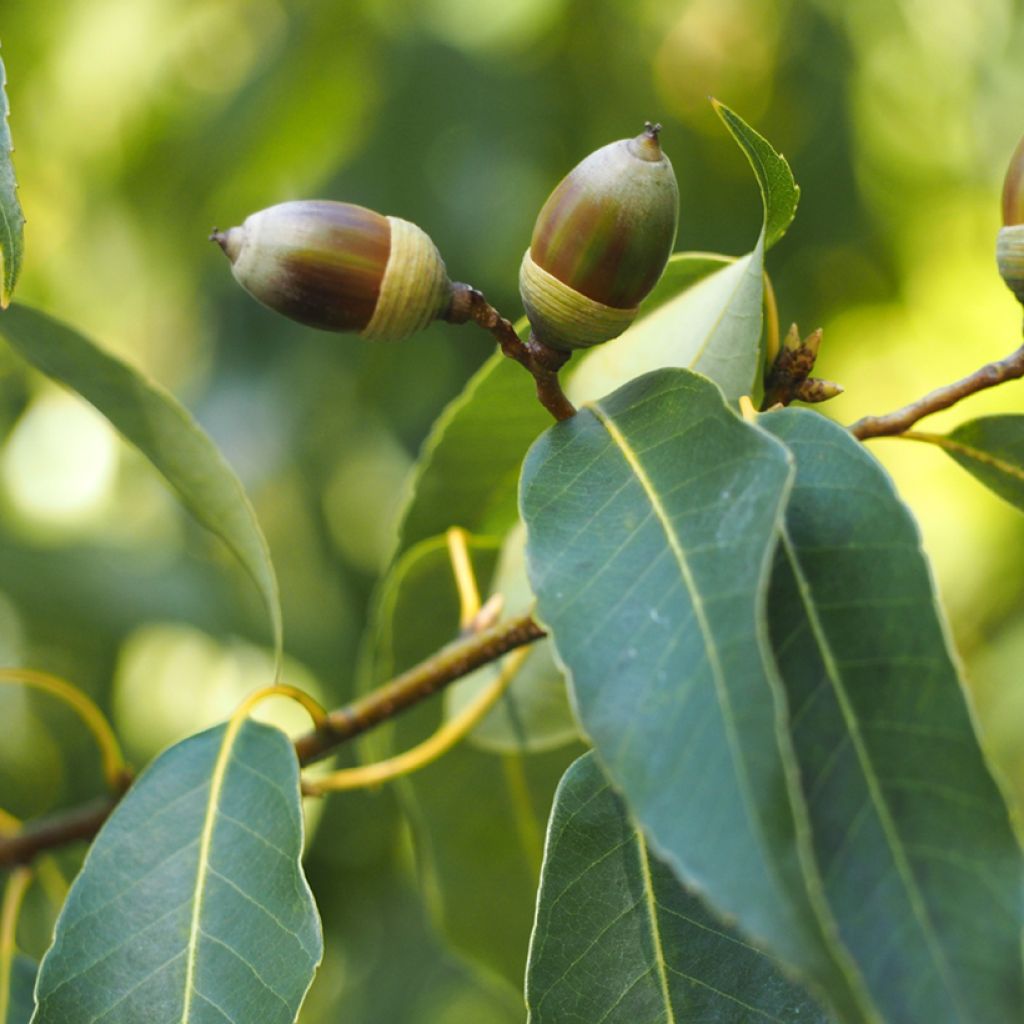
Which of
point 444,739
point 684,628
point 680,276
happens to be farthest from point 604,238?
point 444,739

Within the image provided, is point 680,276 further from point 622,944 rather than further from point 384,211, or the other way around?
point 384,211

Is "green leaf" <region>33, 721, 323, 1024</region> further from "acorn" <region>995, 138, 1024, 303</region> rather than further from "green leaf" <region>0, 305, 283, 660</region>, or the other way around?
"acorn" <region>995, 138, 1024, 303</region>

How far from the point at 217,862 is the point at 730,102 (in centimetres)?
205

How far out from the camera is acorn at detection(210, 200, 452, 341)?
0.62 meters

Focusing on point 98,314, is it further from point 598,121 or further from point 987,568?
point 987,568

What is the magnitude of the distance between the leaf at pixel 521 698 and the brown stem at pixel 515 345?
0.35 metres

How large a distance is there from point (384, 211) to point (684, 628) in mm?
1771

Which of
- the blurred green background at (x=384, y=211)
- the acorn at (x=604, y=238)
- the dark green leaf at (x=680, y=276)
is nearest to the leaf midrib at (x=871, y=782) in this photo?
the acorn at (x=604, y=238)

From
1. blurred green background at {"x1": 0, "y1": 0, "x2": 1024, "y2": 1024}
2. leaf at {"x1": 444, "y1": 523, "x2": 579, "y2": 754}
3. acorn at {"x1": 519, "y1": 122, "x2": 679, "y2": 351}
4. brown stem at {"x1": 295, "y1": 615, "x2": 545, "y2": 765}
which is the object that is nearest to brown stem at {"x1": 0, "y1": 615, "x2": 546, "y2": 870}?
brown stem at {"x1": 295, "y1": 615, "x2": 545, "y2": 765}

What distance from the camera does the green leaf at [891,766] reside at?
467 mm

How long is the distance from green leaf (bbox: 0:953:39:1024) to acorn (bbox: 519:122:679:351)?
2.04 feet

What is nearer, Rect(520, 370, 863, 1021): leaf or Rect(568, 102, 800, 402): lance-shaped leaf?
Rect(520, 370, 863, 1021): leaf

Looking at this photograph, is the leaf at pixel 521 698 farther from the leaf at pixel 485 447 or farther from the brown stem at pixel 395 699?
the brown stem at pixel 395 699

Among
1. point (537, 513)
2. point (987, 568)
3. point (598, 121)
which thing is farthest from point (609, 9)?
point (537, 513)
